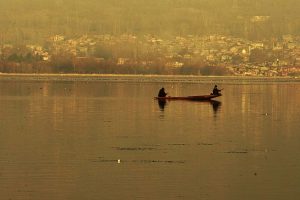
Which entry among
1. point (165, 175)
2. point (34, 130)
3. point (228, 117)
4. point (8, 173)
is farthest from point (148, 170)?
point (228, 117)

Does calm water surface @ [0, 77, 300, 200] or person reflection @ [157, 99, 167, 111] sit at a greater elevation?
person reflection @ [157, 99, 167, 111]

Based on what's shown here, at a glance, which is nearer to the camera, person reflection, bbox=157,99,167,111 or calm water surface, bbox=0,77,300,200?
calm water surface, bbox=0,77,300,200

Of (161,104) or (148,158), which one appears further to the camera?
(161,104)

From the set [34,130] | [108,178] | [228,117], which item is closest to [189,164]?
[108,178]

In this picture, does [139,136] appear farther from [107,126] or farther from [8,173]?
[8,173]

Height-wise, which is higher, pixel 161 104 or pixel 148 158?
pixel 161 104

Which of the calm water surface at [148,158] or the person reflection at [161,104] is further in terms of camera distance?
the person reflection at [161,104]

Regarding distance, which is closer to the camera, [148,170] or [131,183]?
[131,183]

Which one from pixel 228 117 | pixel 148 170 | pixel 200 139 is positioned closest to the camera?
pixel 148 170

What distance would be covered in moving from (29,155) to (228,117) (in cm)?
2945

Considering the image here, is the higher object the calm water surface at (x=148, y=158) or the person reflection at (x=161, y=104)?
the person reflection at (x=161, y=104)

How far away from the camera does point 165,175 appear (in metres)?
27.9

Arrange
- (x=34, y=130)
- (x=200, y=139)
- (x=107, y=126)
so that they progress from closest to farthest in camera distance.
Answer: (x=200, y=139) → (x=34, y=130) → (x=107, y=126)

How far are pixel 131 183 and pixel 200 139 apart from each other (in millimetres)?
15644
